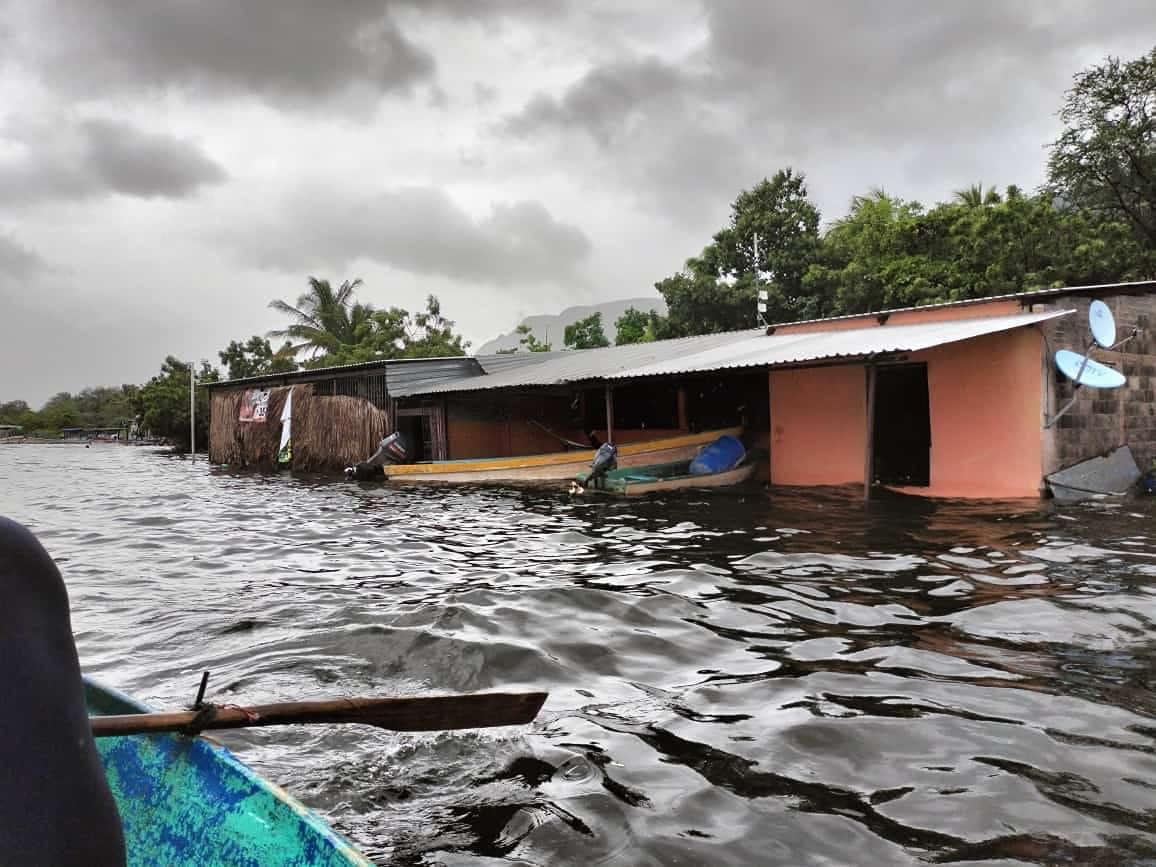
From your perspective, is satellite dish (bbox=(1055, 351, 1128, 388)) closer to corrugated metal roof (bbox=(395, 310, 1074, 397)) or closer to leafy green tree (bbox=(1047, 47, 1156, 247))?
corrugated metal roof (bbox=(395, 310, 1074, 397))

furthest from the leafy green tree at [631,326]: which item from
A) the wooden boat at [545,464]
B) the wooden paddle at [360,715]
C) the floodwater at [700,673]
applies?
the wooden paddle at [360,715]

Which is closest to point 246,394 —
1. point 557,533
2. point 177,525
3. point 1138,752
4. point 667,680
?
point 177,525

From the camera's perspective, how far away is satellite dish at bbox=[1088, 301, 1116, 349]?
10.5 metres

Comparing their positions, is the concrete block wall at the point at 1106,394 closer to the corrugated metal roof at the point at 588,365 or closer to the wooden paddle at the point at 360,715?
the corrugated metal roof at the point at 588,365

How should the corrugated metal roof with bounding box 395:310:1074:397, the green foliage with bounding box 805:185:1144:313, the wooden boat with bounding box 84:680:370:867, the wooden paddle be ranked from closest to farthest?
the wooden boat with bounding box 84:680:370:867 → the wooden paddle → the corrugated metal roof with bounding box 395:310:1074:397 → the green foliage with bounding box 805:185:1144:313

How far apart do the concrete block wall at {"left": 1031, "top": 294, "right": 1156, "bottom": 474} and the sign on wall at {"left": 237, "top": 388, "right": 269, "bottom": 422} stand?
69.1 feet

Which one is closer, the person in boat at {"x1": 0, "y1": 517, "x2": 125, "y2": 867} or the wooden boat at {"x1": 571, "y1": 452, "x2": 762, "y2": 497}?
the person in boat at {"x1": 0, "y1": 517, "x2": 125, "y2": 867}

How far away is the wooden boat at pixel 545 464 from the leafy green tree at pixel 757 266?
12.8m

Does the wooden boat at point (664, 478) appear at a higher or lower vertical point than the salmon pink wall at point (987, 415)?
lower

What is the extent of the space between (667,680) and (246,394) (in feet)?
79.9

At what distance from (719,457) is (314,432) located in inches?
497

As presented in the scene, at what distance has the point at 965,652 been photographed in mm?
4641

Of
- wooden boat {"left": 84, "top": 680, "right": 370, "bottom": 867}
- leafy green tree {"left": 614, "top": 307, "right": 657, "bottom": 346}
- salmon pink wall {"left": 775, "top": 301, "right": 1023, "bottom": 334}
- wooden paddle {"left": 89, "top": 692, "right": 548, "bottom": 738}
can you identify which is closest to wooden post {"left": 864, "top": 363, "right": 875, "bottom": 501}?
salmon pink wall {"left": 775, "top": 301, "right": 1023, "bottom": 334}

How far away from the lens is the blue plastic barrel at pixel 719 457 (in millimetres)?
13961
